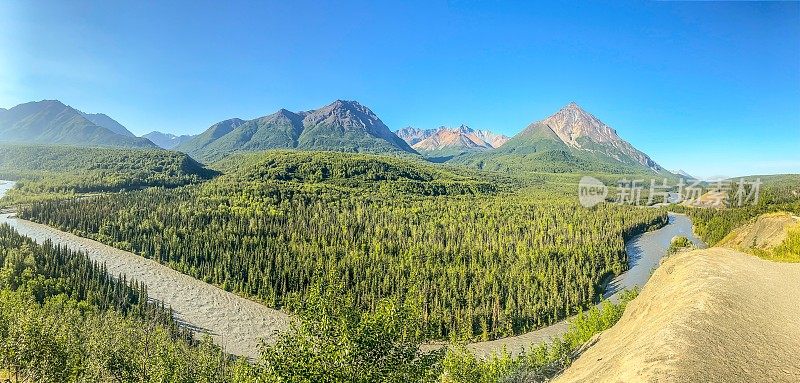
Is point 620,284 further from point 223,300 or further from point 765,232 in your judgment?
point 223,300

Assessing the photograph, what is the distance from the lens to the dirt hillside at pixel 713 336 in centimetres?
1928

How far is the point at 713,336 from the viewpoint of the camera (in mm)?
22656

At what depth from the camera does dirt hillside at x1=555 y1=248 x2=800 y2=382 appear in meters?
19.3

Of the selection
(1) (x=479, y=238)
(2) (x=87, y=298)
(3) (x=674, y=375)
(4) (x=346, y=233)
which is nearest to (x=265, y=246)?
(4) (x=346, y=233)

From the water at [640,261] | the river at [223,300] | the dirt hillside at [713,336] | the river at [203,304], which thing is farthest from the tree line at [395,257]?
the dirt hillside at [713,336]

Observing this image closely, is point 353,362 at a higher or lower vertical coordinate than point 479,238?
higher

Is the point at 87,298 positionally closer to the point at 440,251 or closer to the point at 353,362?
the point at 440,251

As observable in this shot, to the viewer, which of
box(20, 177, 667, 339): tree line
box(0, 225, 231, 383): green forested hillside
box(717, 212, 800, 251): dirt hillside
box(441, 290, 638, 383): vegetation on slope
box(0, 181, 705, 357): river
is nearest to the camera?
box(441, 290, 638, 383): vegetation on slope

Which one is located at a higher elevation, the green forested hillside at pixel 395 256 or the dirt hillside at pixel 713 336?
the dirt hillside at pixel 713 336

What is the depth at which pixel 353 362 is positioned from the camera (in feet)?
66.2

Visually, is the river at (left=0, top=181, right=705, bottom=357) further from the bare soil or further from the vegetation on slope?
the vegetation on slope

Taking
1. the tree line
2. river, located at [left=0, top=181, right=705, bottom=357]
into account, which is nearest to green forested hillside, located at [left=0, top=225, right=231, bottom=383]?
river, located at [left=0, top=181, right=705, bottom=357]

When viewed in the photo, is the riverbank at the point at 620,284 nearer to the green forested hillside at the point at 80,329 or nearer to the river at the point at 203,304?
the green forested hillside at the point at 80,329

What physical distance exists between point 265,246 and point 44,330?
113m
